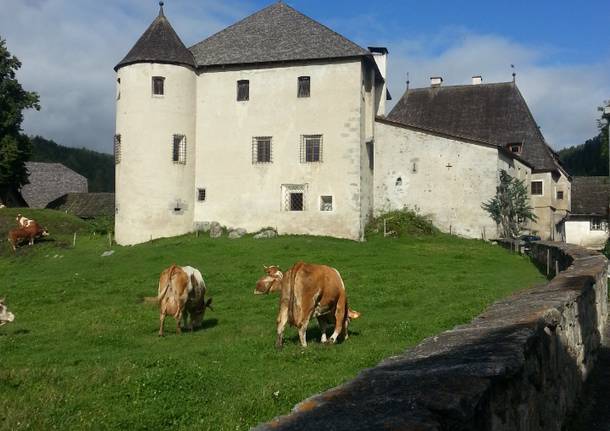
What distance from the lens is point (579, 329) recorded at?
26.8 ft

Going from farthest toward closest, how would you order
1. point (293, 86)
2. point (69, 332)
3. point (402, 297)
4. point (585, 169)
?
point (585, 169)
point (293, 86)
point (402, 297)
point (69, 332)

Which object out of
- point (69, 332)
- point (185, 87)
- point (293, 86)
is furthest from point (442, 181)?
point (69, 332)

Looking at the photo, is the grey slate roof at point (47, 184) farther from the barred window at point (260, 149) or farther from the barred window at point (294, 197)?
the barred window at point (294, 197)

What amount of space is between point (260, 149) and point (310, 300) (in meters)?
25.8

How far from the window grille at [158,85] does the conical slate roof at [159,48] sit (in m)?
0.97

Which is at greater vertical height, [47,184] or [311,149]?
[311,149]

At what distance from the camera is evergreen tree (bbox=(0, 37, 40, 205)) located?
4788 cm

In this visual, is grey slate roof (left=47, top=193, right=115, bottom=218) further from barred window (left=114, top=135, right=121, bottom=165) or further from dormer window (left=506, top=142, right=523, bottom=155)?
dormer window (left=506, top=142, right=523, bottom=155)

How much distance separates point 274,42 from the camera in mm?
36781

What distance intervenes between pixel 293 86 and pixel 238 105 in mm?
3402

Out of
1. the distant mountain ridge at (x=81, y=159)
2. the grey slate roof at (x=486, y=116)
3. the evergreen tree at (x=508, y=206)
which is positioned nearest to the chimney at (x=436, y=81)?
the grey slate roof at (x=486, y=116)

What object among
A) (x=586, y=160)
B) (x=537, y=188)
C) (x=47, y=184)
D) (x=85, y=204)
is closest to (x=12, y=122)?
(x=85, y=204)

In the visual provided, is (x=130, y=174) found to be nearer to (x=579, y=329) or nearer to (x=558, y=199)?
(x=579, y=329)

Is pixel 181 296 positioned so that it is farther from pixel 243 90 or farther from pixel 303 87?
pixel 243 90
